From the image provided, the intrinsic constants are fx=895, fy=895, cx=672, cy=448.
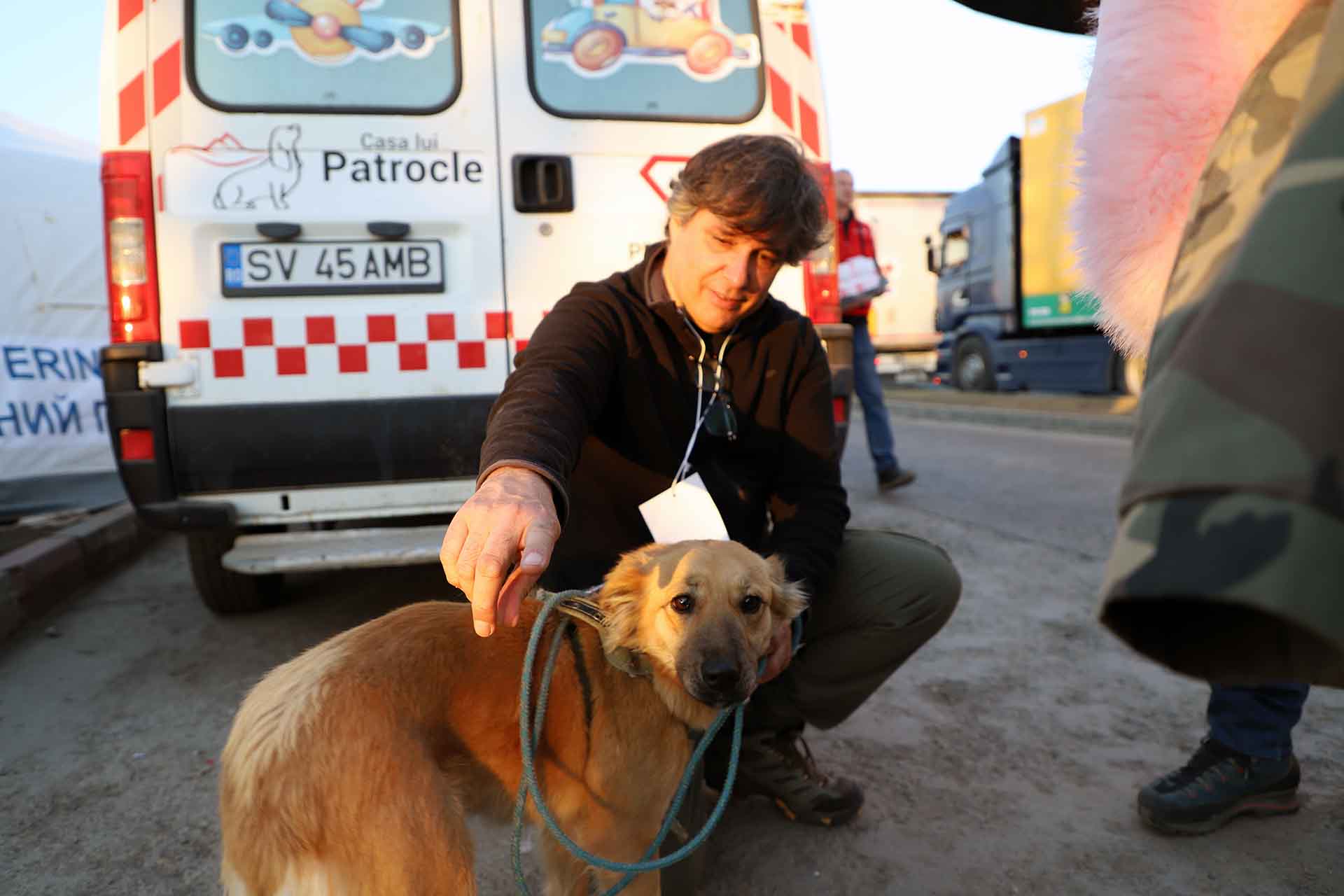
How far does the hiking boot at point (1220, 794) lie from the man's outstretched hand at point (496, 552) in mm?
1836

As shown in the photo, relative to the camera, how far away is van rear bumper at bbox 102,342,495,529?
3.11m

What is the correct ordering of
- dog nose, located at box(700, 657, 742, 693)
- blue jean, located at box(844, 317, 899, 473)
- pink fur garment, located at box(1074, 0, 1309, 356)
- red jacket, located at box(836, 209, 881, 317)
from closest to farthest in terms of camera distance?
pink fur garment, located at box(1074, 0, 1309, 356) < dog nose, located at box(700, 657, 742, 693) < red jacket, located at box(836, 209, 881, 317) < blue jean, located at box(844, 317, 899, 473)

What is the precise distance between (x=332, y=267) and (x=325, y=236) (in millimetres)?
113

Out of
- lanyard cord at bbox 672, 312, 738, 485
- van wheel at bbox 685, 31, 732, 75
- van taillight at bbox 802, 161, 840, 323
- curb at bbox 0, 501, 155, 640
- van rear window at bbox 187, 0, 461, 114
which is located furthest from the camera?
curb at bbox 0, 501, 155, 640

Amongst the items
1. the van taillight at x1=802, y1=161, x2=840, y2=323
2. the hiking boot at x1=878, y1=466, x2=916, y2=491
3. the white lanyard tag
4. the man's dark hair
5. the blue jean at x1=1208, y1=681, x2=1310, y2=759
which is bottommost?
the hiking boot at x1=878, y1=466, x2=916, y2=491

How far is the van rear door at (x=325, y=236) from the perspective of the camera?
3137 millimetres

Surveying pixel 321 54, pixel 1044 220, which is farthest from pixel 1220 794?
pixel 1044 220

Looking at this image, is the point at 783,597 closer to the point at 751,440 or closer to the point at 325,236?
the point at 751,440

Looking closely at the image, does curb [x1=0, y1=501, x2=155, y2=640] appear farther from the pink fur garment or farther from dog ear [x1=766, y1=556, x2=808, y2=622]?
the pink fur garment

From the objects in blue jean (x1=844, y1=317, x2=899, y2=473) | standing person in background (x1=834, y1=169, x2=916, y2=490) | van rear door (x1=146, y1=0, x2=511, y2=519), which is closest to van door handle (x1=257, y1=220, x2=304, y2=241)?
van rear door (x1=146, y1=0, x2=511, y2=519)

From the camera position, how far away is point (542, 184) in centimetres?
341

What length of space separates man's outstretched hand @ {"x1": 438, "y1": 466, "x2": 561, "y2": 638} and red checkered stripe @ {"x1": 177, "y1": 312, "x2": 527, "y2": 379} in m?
2.26

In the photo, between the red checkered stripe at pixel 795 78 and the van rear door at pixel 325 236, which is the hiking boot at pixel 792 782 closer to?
the van rear door at pixel 325 236

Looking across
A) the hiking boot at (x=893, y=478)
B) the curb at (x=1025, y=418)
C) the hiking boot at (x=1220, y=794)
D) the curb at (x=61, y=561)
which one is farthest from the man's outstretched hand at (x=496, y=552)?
the curb at (x=1025, y=418)
